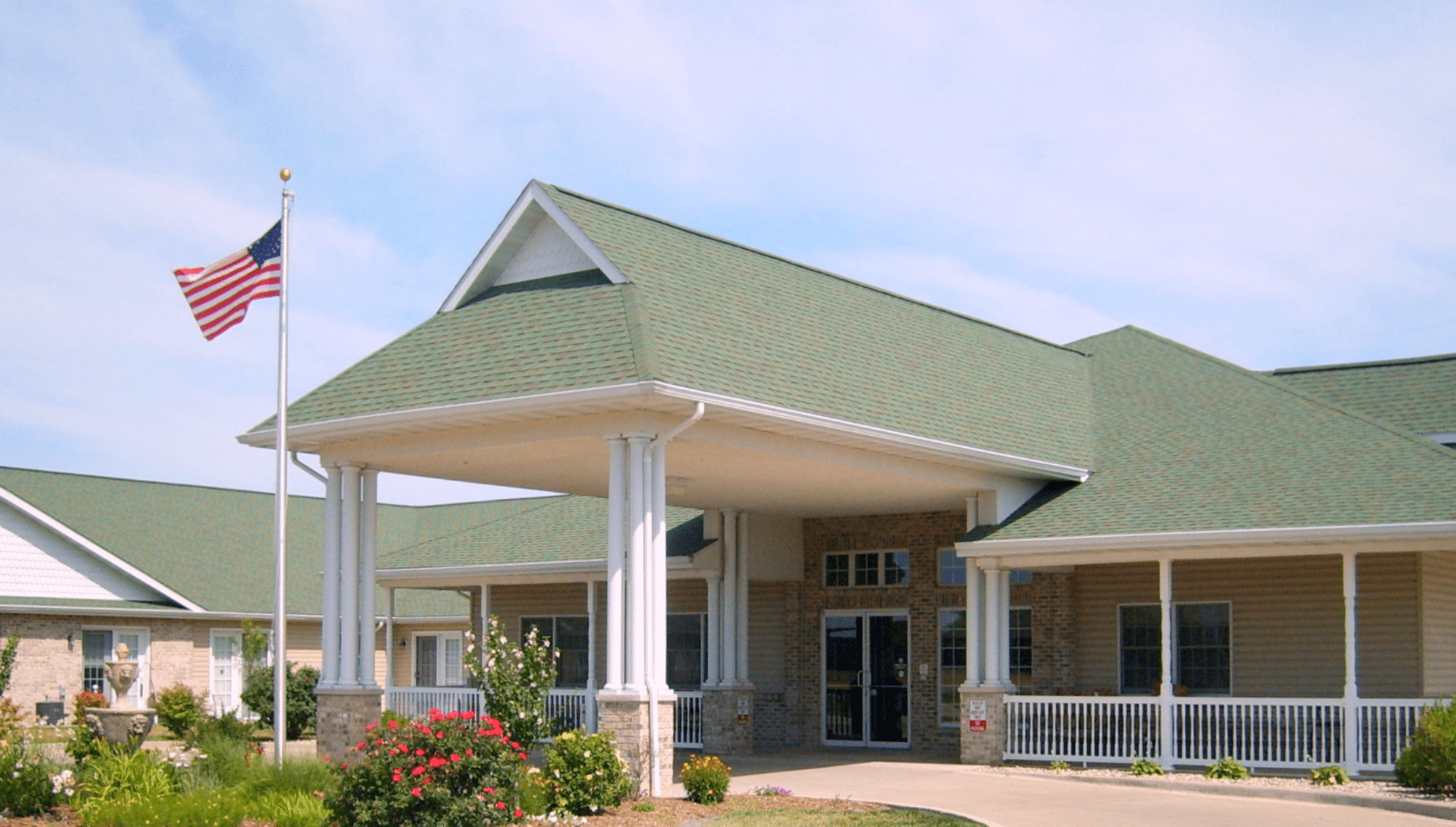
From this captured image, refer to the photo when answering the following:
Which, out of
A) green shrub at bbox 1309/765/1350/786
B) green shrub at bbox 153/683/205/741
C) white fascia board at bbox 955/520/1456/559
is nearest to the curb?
green shrub at bbox 1309/765/1350/786

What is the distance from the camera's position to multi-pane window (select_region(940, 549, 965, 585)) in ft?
82.4

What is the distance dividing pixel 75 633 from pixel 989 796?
21579mm

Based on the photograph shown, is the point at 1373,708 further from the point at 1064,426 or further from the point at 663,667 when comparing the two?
the point at 663,667

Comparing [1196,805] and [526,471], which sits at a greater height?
[526,471]

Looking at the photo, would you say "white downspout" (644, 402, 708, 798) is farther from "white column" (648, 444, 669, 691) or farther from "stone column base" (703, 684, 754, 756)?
"stone column base" (703, 684, 754, 756)

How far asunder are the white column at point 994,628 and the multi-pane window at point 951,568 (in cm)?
310

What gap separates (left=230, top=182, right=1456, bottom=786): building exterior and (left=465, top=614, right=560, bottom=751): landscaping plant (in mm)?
1150

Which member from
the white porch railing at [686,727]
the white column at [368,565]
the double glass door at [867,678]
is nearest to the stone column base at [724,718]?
the white porch railing at [686,727]

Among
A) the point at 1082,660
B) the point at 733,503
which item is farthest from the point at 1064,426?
the point at 733,503

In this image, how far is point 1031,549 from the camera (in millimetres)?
21125

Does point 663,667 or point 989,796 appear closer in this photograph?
point 663,667

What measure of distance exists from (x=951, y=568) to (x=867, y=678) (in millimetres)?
2428

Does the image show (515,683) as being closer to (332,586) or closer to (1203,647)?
(332,586)

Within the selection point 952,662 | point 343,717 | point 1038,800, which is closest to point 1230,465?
point 952,662
